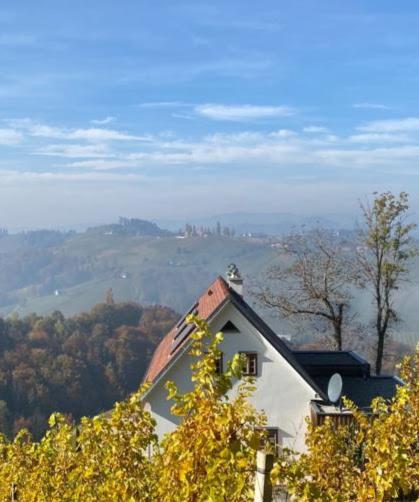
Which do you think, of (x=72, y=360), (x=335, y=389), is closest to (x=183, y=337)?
(x=335, y=389)

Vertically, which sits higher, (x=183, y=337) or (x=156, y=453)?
(x=156, y=453)

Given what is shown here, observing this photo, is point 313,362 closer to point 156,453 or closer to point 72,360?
point 156,453

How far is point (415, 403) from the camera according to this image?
9445 mm

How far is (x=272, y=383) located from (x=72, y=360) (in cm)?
12099

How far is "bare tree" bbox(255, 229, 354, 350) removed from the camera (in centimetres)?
3709

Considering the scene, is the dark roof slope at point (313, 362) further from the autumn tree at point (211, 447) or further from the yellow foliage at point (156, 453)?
the autumn tree at point (211, 447)

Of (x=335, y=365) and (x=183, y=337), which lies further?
(x=335, y=365)

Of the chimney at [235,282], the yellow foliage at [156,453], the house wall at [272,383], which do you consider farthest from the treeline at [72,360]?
the yellow foliage at [156,453]

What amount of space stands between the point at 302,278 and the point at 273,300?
84.7 inches

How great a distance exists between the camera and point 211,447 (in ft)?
21.0

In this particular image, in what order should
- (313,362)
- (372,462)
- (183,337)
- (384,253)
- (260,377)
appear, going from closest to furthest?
(372,462)
(260,377)
(183,337)
(313,362)
(384,253)

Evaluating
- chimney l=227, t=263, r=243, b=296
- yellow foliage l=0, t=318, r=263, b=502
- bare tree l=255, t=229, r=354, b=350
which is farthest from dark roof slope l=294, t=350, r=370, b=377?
yellow foliage l=0, t=318, r=263, b=502

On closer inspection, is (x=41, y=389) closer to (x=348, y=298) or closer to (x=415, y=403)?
(x=348, y=298)

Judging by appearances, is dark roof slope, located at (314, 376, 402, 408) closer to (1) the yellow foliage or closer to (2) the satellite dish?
(2) the satellite dish
